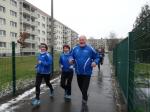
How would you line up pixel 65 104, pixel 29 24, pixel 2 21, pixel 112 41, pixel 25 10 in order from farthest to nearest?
pixel 112 41, pixel 29 24, pixel 25 10, pixel 2 21, pixel 65 104

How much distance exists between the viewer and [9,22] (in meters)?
65.8

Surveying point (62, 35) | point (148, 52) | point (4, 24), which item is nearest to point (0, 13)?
point (4, 24)

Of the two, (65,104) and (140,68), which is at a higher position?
(140,68)

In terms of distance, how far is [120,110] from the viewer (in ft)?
24.2

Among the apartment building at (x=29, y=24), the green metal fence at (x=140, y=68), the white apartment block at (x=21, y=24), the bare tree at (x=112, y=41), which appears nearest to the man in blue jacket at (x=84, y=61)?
the green metal fence at (x=140, y=68)

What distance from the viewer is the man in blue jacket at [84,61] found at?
714cm

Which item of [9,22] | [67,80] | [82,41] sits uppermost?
[9,22]

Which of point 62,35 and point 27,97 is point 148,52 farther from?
point 62,35

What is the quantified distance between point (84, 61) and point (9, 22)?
61017 millimetres

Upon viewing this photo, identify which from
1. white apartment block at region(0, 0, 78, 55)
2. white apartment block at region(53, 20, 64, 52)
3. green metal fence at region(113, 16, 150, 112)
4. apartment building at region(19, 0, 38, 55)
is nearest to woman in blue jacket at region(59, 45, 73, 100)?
green metal fence at region(113, 16, 150, 112)

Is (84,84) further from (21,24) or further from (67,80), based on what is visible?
(21,24)

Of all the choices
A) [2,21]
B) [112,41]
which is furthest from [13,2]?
[112,41]

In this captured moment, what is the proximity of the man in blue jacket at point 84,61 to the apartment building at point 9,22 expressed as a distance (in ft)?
170

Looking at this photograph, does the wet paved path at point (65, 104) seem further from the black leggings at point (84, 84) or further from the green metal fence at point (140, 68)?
the green metal fence at point (140, 68)
